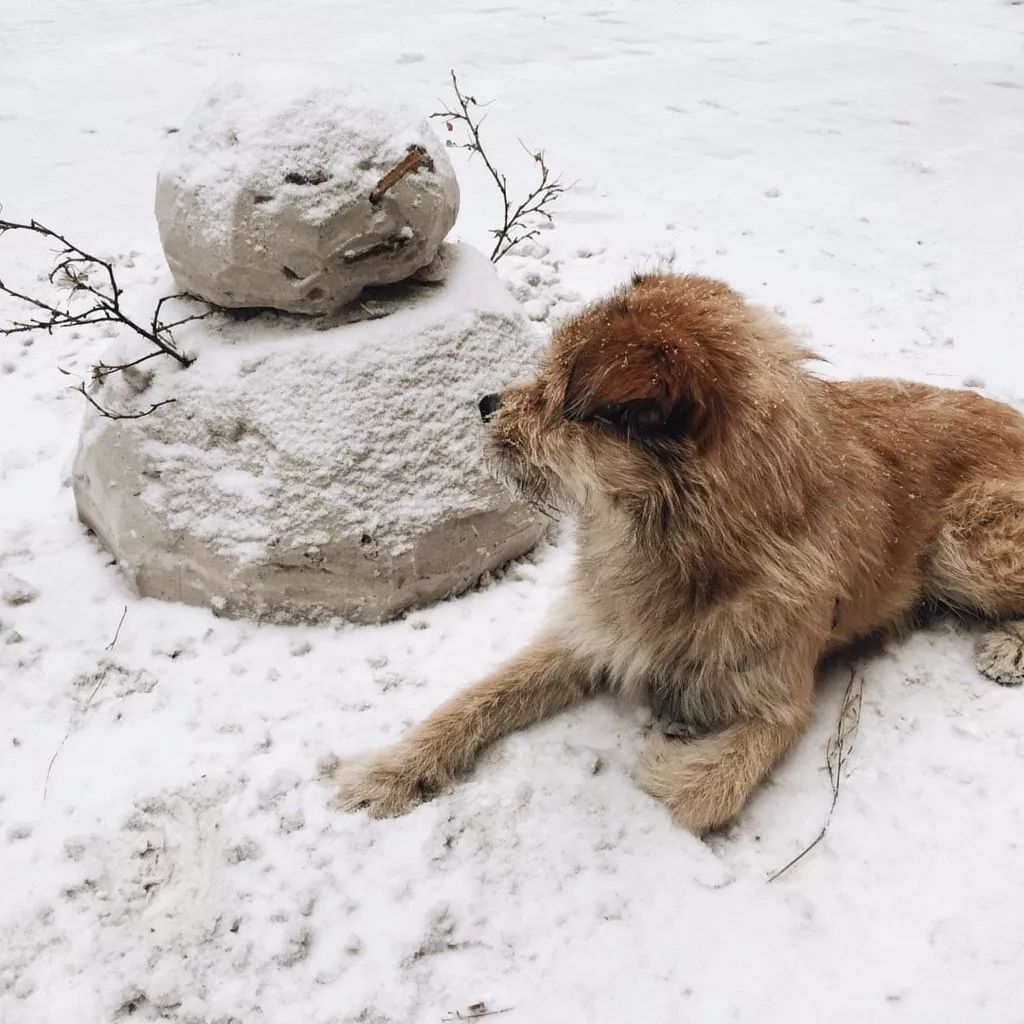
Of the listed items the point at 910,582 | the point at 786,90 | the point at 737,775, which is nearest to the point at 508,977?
the point at 737,775

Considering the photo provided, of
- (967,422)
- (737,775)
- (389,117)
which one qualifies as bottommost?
(737,775)

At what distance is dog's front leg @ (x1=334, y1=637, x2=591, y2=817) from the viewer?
9.22 feet

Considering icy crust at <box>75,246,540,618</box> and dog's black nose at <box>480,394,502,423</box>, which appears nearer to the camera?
dog's black nose at <box>480,394,502,423</box>

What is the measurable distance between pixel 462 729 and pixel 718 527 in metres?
1.12

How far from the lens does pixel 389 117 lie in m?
3.31

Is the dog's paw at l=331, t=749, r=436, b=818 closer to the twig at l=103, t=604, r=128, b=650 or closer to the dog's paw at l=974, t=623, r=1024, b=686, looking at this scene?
the twig at l=103, t=604, r=128, b=650

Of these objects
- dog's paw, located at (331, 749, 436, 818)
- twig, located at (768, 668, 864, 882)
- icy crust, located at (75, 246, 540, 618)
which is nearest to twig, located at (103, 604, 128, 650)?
icy crust, located at (75, 246, 540, 618)

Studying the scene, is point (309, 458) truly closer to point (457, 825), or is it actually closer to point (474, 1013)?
point (457, 825)

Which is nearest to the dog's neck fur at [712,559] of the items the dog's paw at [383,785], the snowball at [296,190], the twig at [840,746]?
the twig at [840,746]

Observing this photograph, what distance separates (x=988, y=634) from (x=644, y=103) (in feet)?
21.2

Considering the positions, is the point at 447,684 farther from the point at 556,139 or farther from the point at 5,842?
the point at 556,139

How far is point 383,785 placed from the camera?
2.81m

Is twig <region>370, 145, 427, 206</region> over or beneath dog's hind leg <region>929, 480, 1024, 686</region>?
over

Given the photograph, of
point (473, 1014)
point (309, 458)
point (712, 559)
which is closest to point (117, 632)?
point (309, 458)
